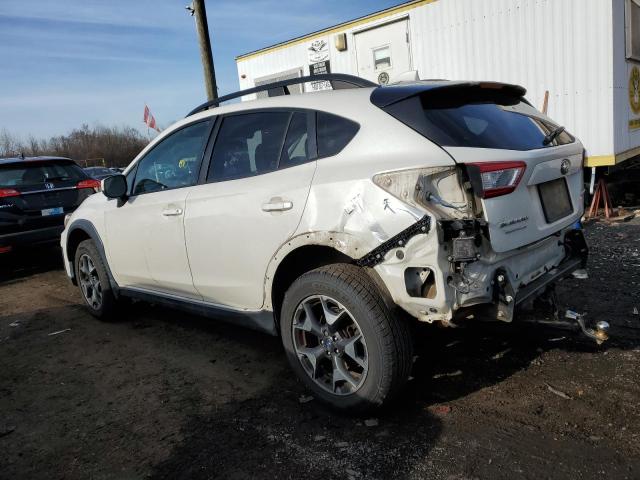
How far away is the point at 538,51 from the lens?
768 centimetres

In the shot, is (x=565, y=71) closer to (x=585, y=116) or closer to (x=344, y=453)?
(x=585, y=116)

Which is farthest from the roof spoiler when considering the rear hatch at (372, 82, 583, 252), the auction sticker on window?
the auction sticker on window

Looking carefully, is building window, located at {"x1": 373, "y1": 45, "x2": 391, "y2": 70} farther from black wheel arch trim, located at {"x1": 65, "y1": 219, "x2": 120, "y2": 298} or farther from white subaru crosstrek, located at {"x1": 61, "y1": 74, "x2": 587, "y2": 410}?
black wheel arch trim, located at {"x1": 65, "y1": 219, "x2": 120, "y2": 298}

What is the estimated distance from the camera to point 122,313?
5.00m

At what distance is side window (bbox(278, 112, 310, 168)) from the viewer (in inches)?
121

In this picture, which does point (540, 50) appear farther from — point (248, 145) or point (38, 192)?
point (38, 192)

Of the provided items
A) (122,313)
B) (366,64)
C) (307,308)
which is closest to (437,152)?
(307,308)

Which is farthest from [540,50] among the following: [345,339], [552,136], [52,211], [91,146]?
[91,146]

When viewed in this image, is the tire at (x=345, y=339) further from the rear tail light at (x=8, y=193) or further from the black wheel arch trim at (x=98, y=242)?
the rear tail light at (x=8, y=193)

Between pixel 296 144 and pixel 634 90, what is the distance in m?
7.56

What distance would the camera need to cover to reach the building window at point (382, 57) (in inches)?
356

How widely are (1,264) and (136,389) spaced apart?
21.6 ft

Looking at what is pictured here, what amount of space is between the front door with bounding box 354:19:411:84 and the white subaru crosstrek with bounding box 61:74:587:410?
Result: 19.4 ft

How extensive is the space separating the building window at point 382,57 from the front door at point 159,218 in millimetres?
5929
